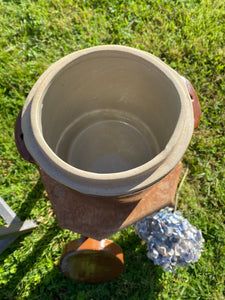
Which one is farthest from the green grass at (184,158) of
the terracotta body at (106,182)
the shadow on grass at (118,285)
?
the terracotta body at (106,182)

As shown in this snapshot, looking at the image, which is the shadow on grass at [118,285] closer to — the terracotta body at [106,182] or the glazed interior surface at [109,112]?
the glazed interior surface at [109,112]

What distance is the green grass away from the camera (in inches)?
65.6

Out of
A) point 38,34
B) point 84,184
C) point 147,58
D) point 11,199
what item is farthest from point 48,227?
point 38,34

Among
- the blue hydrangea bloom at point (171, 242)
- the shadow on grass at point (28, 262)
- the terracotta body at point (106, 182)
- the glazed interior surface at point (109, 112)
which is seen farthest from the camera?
the shadow on grass at point (28, 262)

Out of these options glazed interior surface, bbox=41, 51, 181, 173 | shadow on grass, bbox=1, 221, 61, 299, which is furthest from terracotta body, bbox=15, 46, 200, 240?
shadow on grass, bbox=1, 221, 61, 299

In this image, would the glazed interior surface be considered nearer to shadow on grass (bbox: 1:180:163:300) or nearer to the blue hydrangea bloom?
the blue hydrangea bloom

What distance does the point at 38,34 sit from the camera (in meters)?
2.23

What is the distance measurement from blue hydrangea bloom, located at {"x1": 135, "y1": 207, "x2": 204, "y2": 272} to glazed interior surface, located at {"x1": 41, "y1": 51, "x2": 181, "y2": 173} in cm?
36

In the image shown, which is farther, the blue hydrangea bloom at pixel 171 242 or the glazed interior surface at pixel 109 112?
the blue hydrangea bloom at pixel 171 242

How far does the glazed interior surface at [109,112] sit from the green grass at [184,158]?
20.4 inches

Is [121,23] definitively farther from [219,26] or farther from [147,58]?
[147,58]

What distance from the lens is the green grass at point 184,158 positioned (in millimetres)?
1666

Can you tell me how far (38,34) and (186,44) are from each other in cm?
129

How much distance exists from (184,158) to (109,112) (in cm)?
74
